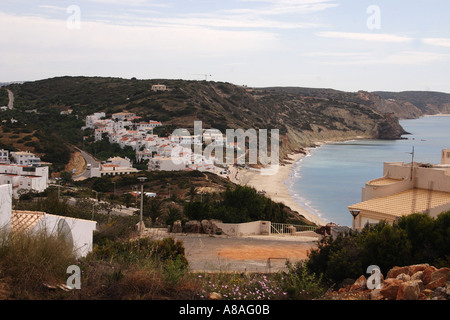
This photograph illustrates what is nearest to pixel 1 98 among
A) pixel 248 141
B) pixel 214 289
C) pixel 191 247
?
pixel 248 141

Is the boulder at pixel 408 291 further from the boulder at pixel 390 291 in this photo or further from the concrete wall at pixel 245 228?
the concrete wall at pixel 245 228

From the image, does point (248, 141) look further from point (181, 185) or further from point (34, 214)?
point (34, 214)

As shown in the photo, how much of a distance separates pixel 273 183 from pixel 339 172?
17.7 metres

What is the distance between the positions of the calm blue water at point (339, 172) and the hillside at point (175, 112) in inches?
310

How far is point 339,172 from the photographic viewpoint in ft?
245

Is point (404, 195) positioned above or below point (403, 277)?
below

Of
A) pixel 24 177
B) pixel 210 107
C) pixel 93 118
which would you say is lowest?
pixel 24 177

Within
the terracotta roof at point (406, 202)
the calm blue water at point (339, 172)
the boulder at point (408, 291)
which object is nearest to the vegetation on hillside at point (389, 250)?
the boulder at point (408, 291)

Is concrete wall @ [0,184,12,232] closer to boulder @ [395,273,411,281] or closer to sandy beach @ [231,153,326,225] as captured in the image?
boulder @ [395,273,411,281]

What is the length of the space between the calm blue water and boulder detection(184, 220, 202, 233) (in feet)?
72.4

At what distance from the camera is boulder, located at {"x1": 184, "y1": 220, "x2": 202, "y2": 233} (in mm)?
16969

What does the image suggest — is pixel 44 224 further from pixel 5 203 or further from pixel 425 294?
pixel 425 294

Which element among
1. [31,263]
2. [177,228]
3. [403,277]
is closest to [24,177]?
[177,228]

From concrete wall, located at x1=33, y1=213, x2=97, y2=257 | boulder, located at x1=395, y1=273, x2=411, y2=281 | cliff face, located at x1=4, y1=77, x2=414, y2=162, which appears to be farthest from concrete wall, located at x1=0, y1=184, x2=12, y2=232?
cliff face, located at x1=4, y1=77, x2=414, y2=162
